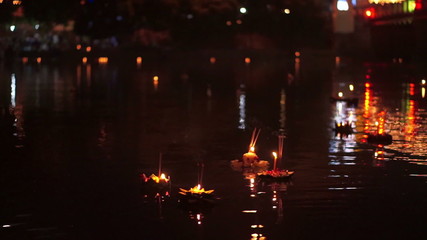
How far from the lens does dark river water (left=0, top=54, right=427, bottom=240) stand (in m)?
14.5

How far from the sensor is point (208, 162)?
67.9ft

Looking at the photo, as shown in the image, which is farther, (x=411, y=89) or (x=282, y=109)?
(x=411, y=89)

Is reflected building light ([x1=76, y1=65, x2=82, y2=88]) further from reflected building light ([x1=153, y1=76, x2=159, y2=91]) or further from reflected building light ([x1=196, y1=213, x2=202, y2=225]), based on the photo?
reflected building light ([x1=196, y1=213, x2=202, y2=225])

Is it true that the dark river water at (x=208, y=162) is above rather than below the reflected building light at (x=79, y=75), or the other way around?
below

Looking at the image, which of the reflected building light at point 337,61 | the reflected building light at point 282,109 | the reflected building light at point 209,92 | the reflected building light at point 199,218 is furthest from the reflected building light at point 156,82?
the reflected building light at point 199,218

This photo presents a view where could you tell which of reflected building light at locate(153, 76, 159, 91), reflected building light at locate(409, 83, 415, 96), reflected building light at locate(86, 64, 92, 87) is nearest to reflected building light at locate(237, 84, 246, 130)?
reflected building light at locate(153, 76, 159, 91)

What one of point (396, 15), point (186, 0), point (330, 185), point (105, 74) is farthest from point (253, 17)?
point (330, 185)

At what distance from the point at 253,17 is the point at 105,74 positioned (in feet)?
126

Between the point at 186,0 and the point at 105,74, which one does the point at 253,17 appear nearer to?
the point at 186,0

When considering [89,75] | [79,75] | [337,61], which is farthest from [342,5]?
[79,75]

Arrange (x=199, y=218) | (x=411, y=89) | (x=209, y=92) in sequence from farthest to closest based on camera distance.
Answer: (x=411, y=89) < (x=209, y=92) < (x=199, y=218)

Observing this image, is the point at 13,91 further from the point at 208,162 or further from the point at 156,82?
the point at 208,162

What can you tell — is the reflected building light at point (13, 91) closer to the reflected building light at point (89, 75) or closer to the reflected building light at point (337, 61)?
the reflected building light at point (89, 75)

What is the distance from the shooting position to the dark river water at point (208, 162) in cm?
1453
